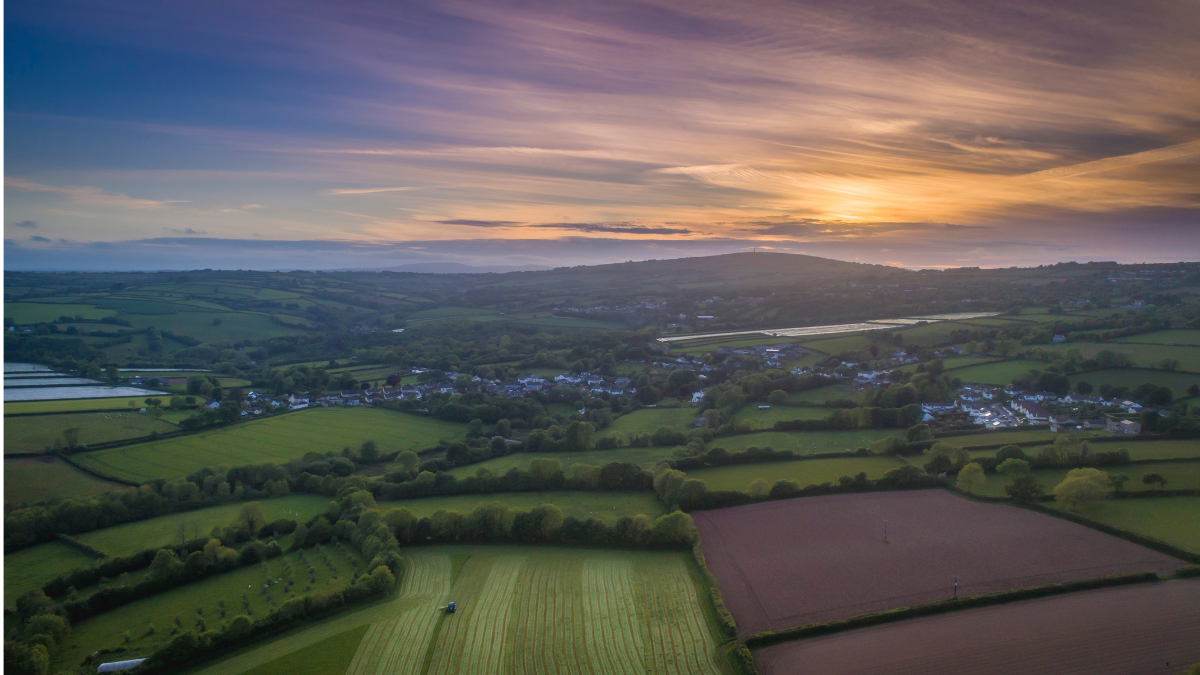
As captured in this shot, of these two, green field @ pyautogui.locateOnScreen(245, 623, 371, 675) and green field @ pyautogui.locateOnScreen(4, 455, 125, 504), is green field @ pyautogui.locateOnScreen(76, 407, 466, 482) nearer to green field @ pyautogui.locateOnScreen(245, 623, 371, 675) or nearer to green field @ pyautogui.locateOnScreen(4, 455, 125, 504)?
green field @ pyautogui.locateOnScreen(4, 455, 125, 504)

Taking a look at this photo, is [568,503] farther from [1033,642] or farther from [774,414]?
[774,414]

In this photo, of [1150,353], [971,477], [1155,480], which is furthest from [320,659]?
[1150,353]

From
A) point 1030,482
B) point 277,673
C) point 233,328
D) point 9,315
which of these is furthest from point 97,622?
point 233,328

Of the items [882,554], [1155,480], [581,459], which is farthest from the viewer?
[581,459]

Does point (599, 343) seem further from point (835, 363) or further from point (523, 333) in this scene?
point (835, 363)

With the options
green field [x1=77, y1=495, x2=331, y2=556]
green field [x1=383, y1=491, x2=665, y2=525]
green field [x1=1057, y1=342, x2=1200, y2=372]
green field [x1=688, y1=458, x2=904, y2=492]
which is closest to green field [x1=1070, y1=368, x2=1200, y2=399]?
green field [x1=1057, y1=342, x2=1200, y2=372]

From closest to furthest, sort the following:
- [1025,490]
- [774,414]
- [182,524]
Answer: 1. [1025,490]
2. [182,524]
3. [774,414]
